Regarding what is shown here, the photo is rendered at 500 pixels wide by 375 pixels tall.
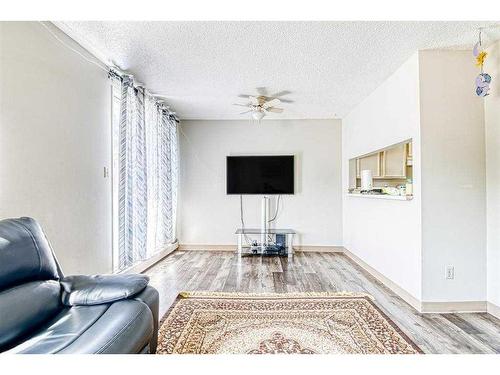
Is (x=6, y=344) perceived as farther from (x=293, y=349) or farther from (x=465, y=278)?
(x=465, y=278)

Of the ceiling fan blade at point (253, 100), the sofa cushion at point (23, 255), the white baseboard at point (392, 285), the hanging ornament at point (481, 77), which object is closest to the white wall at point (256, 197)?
the white baseboard at point (392, 285)

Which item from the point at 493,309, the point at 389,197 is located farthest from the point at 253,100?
the point at 493,309

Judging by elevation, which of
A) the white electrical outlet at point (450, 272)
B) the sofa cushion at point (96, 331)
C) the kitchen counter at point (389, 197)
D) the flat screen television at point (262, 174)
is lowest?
the white electrical outlet at point (450, 272)

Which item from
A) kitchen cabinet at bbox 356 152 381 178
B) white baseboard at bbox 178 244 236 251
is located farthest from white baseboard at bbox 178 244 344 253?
kitchen cabinet at bbox 356 152 381 178

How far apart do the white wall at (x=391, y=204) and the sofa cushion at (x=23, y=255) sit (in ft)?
9.41

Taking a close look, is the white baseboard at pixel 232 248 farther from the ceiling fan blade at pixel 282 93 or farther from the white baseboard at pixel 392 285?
the ceiling fan blade at pixel 282 93

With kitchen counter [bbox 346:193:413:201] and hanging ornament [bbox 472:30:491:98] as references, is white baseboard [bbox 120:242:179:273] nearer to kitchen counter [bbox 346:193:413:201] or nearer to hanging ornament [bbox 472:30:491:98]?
kitchen counter [bbox 346:193:413:201]

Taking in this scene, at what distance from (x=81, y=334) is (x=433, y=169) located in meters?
2.88

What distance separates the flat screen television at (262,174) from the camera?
5004 millimetres

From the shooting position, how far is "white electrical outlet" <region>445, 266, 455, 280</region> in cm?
249

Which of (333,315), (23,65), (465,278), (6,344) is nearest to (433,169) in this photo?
(465,278)

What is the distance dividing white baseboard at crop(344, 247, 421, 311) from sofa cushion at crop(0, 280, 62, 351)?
2845 mm

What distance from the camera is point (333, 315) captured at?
232 centimetres
